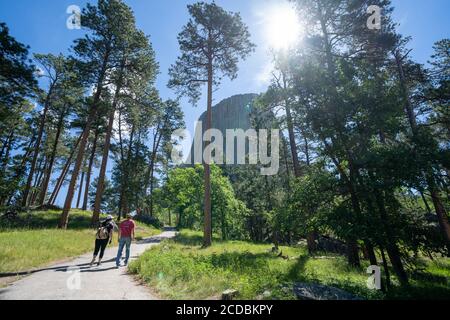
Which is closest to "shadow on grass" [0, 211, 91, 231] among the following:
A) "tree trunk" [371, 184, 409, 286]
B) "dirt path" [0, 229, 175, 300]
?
"dirt path" [0, 229, 175, 300]

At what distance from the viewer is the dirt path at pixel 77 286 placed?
5.48m

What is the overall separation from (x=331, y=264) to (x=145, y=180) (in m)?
27.2

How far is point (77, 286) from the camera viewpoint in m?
6.28

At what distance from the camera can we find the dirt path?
5480 millimetres

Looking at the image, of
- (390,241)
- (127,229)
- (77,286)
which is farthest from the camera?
(127,229)

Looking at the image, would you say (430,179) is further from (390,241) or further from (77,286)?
(77,286)

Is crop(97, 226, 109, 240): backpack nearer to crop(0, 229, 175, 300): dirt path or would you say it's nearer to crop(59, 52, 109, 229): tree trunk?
crop(0, 229, 175, 300): dirt path

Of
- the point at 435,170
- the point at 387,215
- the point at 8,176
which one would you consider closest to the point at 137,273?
the point at 387,215

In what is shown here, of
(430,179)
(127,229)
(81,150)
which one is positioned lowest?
(127,229)

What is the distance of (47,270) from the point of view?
8.20 meters

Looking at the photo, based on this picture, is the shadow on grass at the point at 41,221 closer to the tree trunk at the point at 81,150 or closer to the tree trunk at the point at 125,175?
the tree trunk at the point at 81,150

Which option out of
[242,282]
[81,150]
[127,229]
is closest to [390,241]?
[242,282]

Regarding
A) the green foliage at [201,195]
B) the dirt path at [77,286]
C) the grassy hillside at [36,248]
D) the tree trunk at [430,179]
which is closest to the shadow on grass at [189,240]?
the grassy hillside at [36,248]
